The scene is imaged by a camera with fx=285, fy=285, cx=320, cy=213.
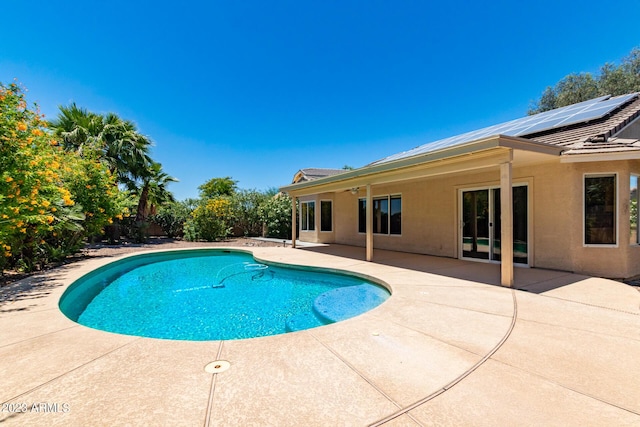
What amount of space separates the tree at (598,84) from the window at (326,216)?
20508mm

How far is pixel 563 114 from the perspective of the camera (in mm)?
9812

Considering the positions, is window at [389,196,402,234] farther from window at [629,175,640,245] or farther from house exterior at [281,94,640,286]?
window at [629,175,640,245]

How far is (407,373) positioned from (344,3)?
14519 millimetres

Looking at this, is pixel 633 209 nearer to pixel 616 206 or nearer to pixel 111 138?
pixel 616 206

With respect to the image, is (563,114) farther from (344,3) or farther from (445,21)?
(344,3)

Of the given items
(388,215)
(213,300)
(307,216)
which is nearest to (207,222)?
(307,216)

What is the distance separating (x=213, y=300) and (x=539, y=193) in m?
8.70

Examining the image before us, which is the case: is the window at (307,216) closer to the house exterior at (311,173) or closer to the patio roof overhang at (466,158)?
the house exterior at (311,173)

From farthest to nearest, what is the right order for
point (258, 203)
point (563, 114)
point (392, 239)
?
1. point (258, 203)
2. point (392, 239)
3. point (563, 114)

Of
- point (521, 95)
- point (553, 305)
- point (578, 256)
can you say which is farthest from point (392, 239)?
point (521, 95)

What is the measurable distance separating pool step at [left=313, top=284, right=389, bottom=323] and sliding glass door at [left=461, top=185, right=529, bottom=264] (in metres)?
4.34

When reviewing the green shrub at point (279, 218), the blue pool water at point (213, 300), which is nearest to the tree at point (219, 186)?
the green shrub at point (279, 218)

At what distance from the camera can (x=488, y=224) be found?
8609 mm

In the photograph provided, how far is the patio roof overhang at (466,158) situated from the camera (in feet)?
18.4
